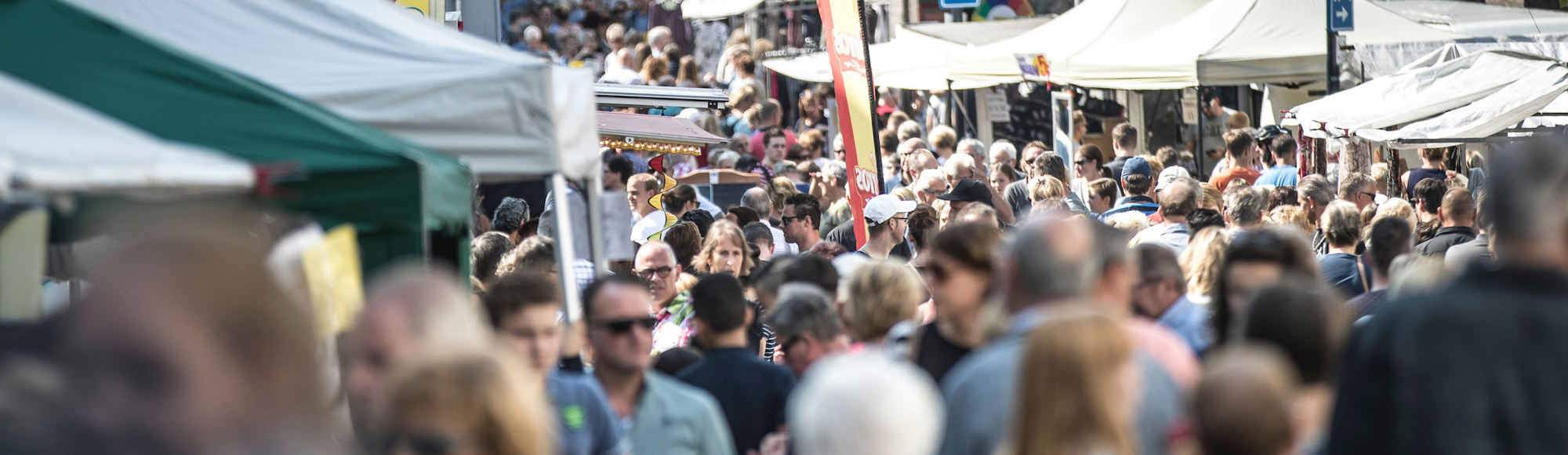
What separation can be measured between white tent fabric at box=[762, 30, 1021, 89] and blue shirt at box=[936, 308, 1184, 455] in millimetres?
13675

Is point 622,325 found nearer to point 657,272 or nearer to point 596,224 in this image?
point 596,224

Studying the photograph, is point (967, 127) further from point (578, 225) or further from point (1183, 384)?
point (1183, 384)

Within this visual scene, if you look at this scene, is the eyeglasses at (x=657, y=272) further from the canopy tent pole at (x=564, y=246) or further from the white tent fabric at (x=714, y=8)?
the white tent fabric at (x=714, y=8)

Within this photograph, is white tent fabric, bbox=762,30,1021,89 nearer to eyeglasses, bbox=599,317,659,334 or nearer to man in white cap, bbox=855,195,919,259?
man in white cap, bbox=855,195,919,259

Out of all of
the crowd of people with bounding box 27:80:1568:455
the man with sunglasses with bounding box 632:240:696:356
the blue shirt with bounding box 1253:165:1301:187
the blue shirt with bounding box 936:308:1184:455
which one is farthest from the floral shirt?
the blue shirt with bounding box 1253:165:1301:187

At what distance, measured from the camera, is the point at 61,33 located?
4699 millimetres

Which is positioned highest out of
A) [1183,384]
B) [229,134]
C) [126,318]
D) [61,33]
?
[61,33]

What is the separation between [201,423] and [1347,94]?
34.6 ft

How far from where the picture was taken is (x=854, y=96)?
29.9 feet

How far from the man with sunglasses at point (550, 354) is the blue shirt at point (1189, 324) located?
193 centimetres

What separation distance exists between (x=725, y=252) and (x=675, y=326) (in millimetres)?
879

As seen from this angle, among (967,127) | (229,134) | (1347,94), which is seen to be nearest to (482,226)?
(229,134)

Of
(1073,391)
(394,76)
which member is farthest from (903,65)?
(1073,391)

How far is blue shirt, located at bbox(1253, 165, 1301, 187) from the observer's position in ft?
38.0
